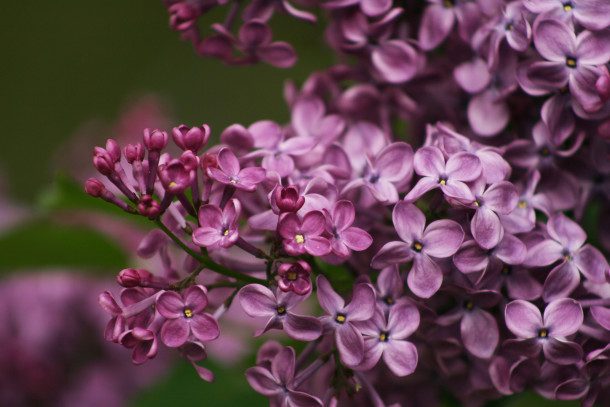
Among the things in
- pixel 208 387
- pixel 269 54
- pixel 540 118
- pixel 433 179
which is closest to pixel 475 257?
pixel 433 179

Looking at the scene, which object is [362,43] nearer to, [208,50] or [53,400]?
[208,50]

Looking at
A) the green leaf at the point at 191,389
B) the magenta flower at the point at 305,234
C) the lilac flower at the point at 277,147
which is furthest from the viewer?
the green leaf at the point at 191,389

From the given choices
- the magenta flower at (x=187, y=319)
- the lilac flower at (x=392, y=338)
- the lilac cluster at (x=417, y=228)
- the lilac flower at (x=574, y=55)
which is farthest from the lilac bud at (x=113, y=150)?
the lilac flower at (x=574, y=55)

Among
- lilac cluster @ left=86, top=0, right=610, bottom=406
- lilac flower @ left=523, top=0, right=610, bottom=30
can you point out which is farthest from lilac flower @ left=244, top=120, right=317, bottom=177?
lilac flower @ left=523, top=0, right=610, bottom=30

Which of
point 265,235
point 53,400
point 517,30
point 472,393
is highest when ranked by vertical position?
point 517,30

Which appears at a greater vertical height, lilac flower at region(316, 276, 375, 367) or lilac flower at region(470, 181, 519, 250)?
lilac flower at region(470, 181, 519, 250)

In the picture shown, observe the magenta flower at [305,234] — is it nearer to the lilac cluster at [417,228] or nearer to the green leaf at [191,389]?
the lilac cluster at [417,228]

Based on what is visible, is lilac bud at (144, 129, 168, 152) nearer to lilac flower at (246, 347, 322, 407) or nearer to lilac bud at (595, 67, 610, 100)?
lilac flower at (246, 347, 322, 407)
